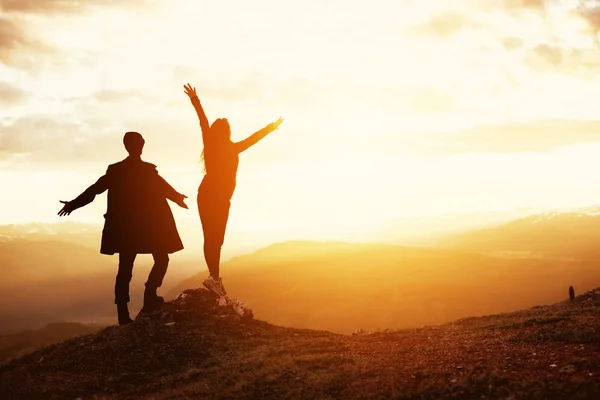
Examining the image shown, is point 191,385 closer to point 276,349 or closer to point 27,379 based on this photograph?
point 276,349

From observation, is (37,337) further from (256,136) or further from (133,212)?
(256,136)

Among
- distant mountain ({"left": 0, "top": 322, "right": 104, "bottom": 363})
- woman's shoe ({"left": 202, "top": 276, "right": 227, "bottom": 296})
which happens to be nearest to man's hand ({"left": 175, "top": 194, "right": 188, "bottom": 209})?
woman's shoe ({"left": 202, "top": 276, "right": 227, "bottom": 296})

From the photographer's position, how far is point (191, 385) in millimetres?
10750

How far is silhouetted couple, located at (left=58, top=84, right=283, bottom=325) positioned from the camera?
1436 cm

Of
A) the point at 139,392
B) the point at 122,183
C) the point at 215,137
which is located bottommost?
Result: the point at 139,392

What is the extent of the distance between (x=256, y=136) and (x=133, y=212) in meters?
4.53

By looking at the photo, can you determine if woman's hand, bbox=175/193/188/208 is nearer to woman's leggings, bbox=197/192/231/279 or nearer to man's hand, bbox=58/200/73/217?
woman's leggings, bbox=197/192/231/279

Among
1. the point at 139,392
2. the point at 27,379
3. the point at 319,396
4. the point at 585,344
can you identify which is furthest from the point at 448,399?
the point at 27,379

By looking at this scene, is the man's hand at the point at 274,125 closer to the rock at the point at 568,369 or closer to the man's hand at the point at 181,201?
the man's hand at the point at 181,201

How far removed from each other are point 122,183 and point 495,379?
11207 millimetres

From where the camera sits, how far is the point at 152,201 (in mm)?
14734

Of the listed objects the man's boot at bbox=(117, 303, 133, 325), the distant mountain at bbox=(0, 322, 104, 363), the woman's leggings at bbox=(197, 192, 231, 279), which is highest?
the woman's leggings at bbox=(197, 192, 231, 279)

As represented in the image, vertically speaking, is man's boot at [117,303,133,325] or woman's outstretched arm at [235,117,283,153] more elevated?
woman's outstretched arm at [235,117,283,153]

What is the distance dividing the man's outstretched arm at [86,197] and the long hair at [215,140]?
3.17 metres
